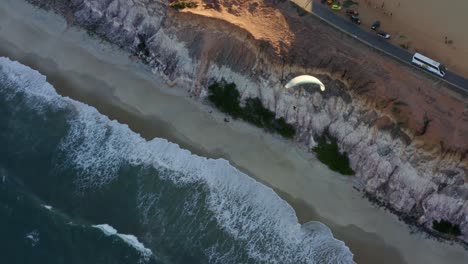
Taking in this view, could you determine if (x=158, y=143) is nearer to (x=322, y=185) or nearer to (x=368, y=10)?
(x=322, y=185)

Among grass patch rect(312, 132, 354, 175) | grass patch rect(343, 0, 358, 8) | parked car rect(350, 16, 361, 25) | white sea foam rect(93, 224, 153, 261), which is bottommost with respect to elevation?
white sea foam rect(93, 224, 153, 261)

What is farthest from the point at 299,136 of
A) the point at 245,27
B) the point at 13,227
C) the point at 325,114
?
the point at 13,227

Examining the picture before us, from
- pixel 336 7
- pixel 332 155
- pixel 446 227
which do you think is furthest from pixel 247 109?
pixel 446 227

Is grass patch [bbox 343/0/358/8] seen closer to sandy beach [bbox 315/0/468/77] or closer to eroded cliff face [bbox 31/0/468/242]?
sandy beach [bbox 315/0/468/77]

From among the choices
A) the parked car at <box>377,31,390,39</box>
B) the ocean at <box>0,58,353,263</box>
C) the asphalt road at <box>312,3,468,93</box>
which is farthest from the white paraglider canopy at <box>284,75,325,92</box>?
the ocean at <box>0,58,353,263</box>

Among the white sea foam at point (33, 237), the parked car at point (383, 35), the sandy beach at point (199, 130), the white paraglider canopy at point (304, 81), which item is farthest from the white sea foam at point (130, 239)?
the parked car at point (383, 35)
